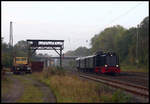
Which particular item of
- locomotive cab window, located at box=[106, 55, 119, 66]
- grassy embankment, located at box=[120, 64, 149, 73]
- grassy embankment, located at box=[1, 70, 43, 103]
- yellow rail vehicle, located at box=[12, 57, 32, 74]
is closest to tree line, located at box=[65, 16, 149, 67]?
grassy embankment, located at box=[120, 64, 149, 73]

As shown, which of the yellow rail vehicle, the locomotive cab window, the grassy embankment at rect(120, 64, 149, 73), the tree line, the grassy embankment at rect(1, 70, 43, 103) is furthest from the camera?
the tree line

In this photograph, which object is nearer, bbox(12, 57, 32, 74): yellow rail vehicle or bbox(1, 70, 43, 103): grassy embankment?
bbox(1, 70, 43, 103): grassy embankment

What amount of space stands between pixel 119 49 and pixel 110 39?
1502 cm

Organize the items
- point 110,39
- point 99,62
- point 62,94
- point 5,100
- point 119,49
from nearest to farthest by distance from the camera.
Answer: point 5,100 → point 62,94 → point 99,62 → point 119,49 → point 110,39

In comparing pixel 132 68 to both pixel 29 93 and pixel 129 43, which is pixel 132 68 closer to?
pixel 129 43

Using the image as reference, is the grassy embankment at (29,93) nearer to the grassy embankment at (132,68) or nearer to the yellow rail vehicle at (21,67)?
the yellow rail vehicle at (21,67)

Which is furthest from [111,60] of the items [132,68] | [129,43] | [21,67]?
[129,43]

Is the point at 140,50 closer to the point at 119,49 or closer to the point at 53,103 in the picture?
the point at 119,49

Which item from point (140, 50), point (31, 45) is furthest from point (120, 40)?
point (31, 45)

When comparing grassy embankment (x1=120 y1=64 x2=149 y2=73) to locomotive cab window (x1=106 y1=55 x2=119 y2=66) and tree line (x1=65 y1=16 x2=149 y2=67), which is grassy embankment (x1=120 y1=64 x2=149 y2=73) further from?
locomotive cab window (x1=106 y1=55 x2=119 y2=66)

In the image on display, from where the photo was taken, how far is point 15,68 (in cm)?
4200

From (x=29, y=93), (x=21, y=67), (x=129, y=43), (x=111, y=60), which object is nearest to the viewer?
(x=29, y=93)

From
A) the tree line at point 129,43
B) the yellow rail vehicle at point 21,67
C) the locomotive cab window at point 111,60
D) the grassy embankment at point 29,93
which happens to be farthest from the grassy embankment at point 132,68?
the grassy embankment at point 29,93

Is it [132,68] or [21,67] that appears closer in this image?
[21,67]
